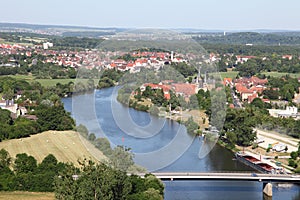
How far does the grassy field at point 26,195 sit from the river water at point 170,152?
94cm

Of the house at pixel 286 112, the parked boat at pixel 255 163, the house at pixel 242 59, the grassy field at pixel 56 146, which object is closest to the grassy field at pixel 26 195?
the grassy field at pixel 56 146

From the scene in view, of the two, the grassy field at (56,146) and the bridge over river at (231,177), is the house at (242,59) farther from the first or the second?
the bridge over river at (231,177)

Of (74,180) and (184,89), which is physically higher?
(184,89)

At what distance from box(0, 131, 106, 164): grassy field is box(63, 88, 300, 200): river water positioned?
33 cm

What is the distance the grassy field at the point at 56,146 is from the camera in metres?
6.93

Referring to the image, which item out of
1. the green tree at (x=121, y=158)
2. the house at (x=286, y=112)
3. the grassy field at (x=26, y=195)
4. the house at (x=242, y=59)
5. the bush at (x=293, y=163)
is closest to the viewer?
the grassy field at (x=26, y=195)

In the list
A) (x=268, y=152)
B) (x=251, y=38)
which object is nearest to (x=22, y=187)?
(x=268, y=152)

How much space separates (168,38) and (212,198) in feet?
5.79

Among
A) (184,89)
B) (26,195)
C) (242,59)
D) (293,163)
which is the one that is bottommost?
(242,59)

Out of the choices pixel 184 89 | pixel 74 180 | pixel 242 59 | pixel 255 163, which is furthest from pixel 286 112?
pixel 242 59

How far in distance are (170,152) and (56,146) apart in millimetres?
2449

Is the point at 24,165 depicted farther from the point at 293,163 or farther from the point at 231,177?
the point at 293,163

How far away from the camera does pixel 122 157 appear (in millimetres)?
5906

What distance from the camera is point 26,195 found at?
18.0ft
